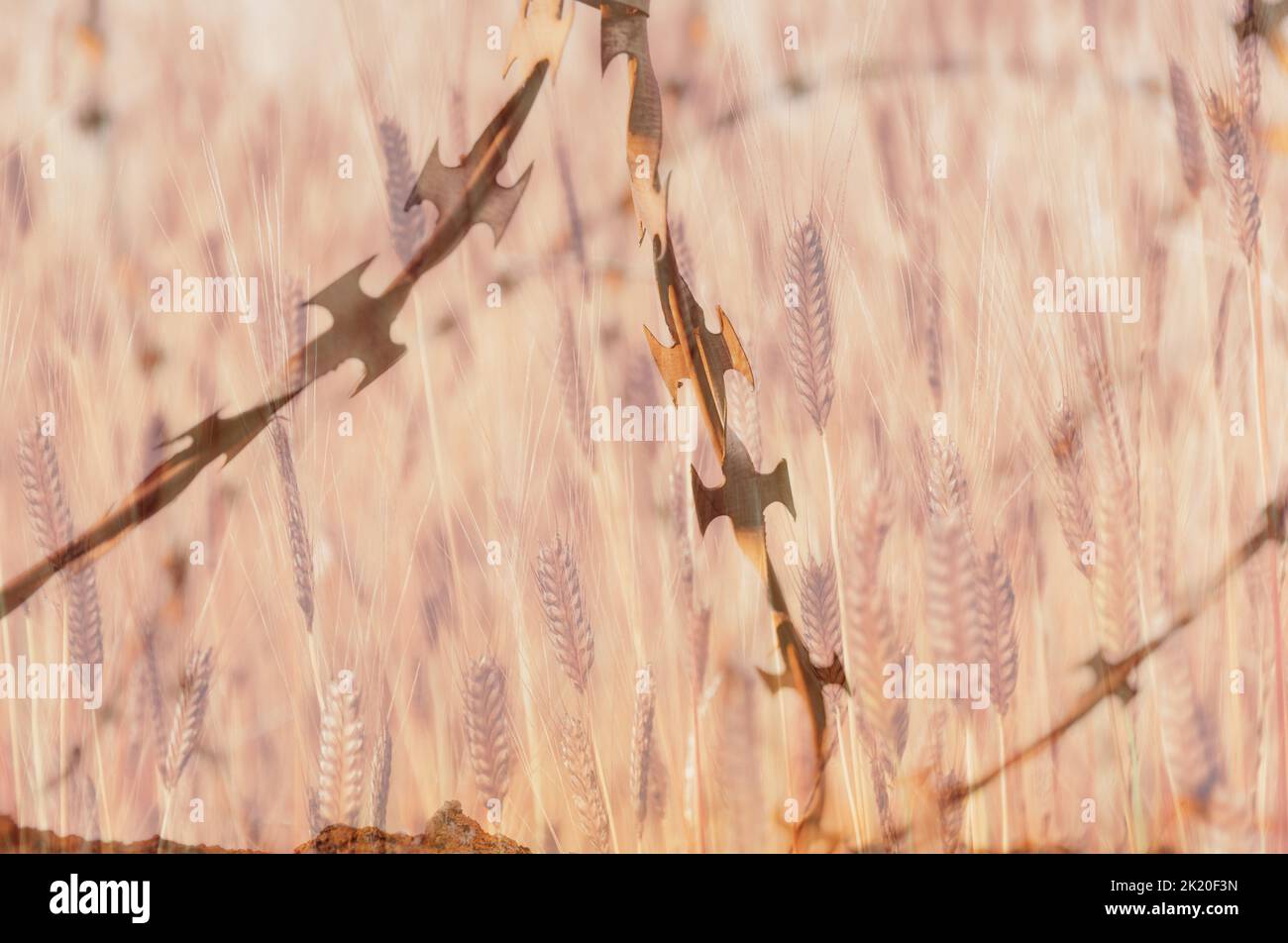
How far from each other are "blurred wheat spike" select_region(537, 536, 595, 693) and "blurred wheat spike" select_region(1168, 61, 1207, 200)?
120 centimetres

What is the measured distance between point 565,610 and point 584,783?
0.29 m

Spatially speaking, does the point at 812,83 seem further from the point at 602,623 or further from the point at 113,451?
the point at 113,451

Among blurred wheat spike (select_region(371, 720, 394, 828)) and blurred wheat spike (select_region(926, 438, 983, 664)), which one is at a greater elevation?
blurred wheat spike (select_region(926, 438, 983, 664))

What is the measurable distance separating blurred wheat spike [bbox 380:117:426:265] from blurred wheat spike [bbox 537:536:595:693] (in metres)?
0.55

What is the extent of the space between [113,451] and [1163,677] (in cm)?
179

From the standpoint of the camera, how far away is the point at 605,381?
68.2 inches

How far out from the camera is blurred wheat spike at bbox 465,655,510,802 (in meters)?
1.74

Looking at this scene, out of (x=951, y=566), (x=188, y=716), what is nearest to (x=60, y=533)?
(x=188, y=716)

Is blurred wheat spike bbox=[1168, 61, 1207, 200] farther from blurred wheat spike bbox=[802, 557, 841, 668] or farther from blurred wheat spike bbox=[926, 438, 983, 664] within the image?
blurred wheat spike bbox=[802, 557, 841, 668]

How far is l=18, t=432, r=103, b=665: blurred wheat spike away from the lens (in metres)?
1.75

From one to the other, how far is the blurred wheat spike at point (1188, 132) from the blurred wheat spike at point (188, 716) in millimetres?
1815

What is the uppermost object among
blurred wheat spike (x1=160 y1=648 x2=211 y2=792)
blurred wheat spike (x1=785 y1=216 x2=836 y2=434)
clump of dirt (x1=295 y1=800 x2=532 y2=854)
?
blurred wheat spike (x1=785 y1=216 x2=836 y2=434)

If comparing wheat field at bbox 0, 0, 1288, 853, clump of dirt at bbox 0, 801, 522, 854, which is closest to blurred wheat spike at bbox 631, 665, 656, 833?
wheat field at bbox 0, 0, 1288, 853

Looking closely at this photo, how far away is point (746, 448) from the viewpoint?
68.1 inches
